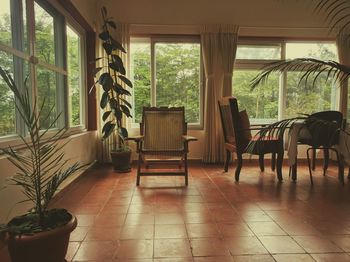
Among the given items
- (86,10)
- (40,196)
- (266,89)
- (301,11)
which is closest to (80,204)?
(40,196)

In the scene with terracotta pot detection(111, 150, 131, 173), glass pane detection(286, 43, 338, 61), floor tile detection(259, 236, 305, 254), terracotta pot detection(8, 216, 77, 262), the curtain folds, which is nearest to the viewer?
terracotta pot detection(8, 216, 77, 262)

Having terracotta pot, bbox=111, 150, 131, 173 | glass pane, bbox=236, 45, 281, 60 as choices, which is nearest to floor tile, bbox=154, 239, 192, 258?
terracotta pot, bbox=111, 150, 131, 173

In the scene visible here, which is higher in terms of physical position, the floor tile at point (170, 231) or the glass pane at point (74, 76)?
the glass pane at point (74, 76)

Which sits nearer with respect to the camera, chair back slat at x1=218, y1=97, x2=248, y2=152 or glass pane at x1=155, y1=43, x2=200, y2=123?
chair back slat at x1=218, y1=97, x2=248, y2=152

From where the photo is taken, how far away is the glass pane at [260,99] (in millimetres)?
4492

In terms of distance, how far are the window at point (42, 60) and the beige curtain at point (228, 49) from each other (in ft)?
6.93

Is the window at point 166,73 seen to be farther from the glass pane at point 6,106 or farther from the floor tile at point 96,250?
the floor tile at point 96,250

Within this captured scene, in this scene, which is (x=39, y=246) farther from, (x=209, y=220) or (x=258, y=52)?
(x=258, y=52)

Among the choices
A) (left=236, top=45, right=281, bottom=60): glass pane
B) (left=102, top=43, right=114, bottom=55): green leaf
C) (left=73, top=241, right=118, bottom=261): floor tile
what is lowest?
(left=73, top=241, right=118, bottom=261): floor tile

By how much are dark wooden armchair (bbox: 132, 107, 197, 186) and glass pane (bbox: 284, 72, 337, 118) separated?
2139mm

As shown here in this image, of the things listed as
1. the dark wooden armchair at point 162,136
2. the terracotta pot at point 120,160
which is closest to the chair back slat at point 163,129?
the dark wooden armchair at point 162,136

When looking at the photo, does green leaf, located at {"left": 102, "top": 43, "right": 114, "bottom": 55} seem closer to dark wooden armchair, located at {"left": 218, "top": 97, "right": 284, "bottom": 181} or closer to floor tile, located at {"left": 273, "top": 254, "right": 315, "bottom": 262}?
dark wooden armchair, located at {"left": 218, "top": 97, "right": 284, "bottom": 181}

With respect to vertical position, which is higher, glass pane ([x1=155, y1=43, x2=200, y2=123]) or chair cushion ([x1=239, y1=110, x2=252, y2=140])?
glass pane ([x1=155, y1=43, x2=200, y2=123])

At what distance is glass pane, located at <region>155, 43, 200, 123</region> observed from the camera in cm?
438
